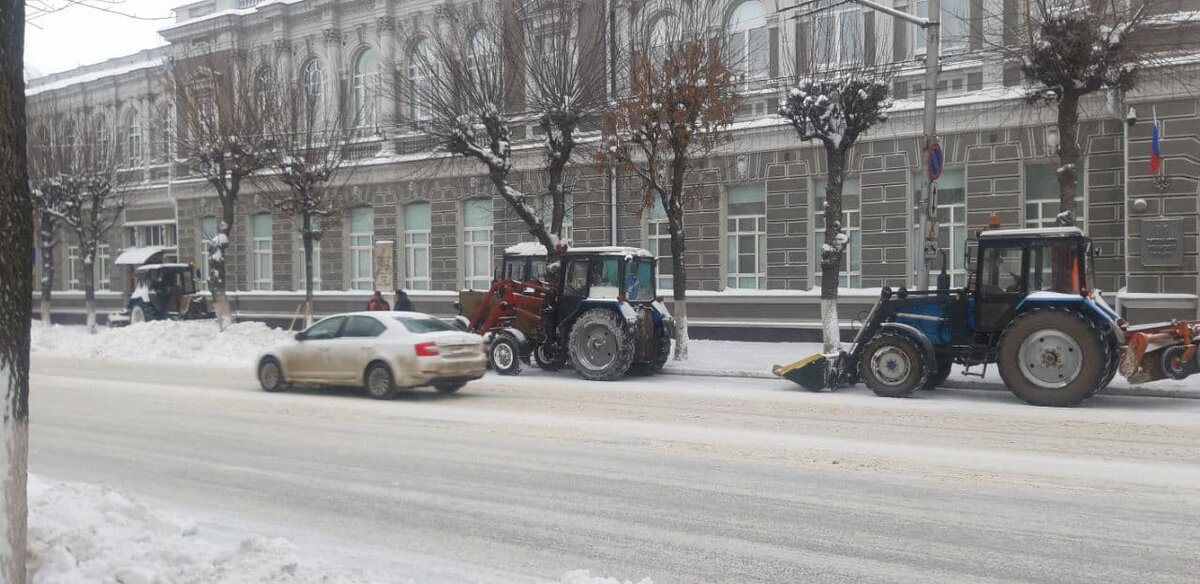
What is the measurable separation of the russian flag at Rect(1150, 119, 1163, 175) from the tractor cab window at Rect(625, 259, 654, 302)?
32.7ft

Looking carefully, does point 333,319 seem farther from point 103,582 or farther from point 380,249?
point 380,249

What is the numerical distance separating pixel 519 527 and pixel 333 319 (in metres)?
10.4

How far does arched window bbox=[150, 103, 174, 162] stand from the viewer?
33.2m

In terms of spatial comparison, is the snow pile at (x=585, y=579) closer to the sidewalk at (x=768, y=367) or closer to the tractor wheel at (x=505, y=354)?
the sidewalk at (x=768, y=367)

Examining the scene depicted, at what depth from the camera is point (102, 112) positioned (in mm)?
42031

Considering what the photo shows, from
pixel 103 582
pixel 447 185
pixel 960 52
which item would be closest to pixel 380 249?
pixel 447 185

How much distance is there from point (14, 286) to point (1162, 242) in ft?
66.8

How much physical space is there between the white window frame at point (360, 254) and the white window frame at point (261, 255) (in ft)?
13.5

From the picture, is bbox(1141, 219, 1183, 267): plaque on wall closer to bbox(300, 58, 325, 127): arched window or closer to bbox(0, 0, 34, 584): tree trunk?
bbox(0, 0, 34, 584): tree trunk

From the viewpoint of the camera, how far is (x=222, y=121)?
29125 millimetres

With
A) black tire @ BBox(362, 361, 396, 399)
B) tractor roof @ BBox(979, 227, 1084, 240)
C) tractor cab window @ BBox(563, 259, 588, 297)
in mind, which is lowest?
black tire @ BBox(362, 361, 396, 399)

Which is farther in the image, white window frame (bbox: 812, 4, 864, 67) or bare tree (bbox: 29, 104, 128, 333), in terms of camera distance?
bare tree (bbox: 29, 104, 128, 333)

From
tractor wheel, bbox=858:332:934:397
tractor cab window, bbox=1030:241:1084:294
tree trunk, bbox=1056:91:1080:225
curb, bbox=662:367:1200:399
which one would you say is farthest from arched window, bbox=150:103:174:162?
tractor cab window, bbox=1030:241:1084:294

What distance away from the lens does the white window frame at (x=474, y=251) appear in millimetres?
31531
